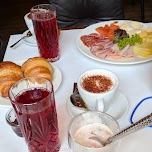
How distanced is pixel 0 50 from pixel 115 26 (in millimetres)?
500

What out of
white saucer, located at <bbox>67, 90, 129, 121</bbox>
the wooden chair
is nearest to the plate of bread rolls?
white saucer, located at <bbox>67, 90, 129, 121</bbox>

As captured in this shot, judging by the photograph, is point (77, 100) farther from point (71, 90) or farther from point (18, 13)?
point (18, 13)

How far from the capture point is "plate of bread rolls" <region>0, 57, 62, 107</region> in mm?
806

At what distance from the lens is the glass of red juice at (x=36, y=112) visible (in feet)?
1.93

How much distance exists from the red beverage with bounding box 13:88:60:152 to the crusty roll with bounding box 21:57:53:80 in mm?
187

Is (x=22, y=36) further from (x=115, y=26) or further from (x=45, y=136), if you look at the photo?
(x=45, y=136)

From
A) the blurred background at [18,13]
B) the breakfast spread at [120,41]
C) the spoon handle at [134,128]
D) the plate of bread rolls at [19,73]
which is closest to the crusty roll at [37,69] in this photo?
the plate of bread rolls at [19,73]

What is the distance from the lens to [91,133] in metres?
0.62

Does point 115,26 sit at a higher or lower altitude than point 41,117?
lower

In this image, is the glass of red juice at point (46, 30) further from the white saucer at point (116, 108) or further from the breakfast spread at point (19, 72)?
the white saucer at point (116, 108)

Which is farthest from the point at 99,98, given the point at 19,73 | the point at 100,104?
the point at 19,73

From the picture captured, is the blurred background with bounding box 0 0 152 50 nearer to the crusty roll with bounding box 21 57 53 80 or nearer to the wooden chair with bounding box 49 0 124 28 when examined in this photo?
the wooden chair with bounding box 49 0 124 28

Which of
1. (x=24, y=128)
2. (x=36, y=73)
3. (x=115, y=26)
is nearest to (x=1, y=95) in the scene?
(x=36, y=73)

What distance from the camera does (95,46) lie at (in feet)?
3.37
